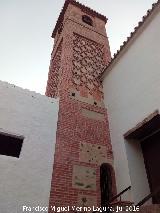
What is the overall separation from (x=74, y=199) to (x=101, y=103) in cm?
344

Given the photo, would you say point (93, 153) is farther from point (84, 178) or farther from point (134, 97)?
point (134, 97)

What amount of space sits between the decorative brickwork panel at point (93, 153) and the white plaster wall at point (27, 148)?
89 cm

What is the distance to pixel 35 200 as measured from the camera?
4871 mm

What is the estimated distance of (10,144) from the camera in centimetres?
619

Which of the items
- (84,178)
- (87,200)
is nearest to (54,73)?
(84,178)

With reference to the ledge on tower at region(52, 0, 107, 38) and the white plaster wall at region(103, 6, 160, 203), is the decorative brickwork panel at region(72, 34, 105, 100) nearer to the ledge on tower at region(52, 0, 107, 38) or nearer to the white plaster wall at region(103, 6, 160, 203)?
the white plaster wall at region(103, 6, 160, 203)

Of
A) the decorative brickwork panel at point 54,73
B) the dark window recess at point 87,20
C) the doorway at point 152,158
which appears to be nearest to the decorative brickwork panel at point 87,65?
the decorative brickwork panel at point 54,73

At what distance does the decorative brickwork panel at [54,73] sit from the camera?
8.75m

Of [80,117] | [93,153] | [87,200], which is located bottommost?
[87,200]

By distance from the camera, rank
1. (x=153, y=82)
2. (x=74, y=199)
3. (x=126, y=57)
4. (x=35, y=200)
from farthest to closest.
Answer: (x=126, y=57), (x=153, y=82), (x=74, y=199), (x=35, y=200)

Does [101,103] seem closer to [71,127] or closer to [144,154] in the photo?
[71,127]

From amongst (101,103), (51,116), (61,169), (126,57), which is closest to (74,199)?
(61,169)

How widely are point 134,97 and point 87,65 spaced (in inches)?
112

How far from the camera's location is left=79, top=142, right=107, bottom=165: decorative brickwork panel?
6.20m
